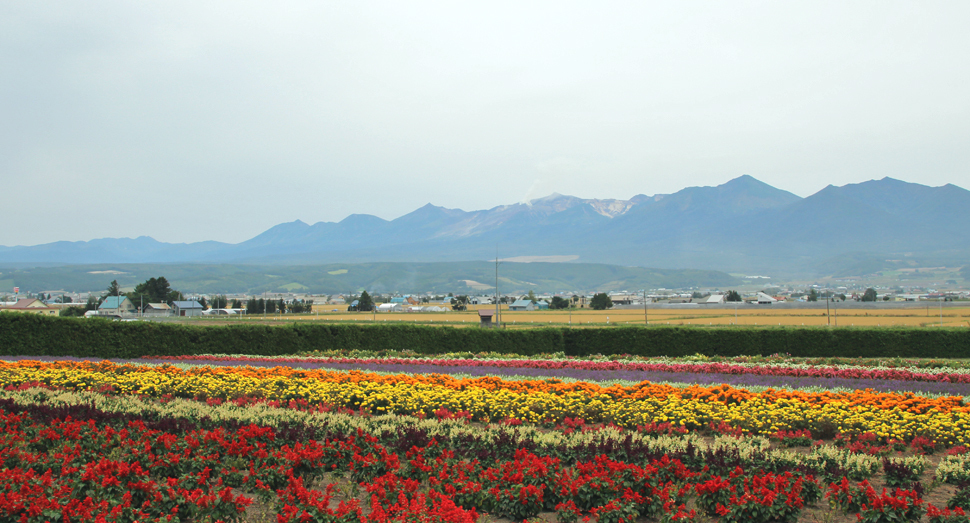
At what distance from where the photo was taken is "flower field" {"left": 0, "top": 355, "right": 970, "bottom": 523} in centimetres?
585

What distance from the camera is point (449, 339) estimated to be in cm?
2755

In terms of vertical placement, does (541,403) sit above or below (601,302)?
above

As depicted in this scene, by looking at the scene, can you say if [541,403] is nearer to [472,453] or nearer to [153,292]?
[472,453]

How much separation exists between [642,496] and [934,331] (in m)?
24.3

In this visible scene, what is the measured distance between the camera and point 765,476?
A: 6.22 meters

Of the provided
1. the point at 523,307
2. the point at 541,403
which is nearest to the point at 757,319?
the point at 541,403

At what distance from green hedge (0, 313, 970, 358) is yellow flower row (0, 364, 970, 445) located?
9.60 m

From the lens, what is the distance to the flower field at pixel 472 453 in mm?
5848

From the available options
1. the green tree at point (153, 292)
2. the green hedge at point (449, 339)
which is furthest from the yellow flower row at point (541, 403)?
the green tree at point (153, 292)

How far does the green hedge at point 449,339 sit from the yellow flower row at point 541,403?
960 centimetres

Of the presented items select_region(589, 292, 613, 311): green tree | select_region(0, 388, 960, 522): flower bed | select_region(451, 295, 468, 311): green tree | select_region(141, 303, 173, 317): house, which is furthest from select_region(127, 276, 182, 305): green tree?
select_region(0, 388, 960, 522): flower bed

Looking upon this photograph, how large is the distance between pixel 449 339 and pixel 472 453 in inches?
791

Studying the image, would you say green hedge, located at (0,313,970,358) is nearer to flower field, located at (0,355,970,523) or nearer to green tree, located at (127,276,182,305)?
flower field, located at (0,355,970,523)

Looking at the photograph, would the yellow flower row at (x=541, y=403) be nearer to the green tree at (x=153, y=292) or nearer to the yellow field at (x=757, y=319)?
the yellow field at (x=757, y=319)
